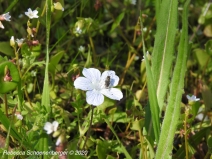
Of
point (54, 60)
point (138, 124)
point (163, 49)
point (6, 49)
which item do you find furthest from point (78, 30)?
point (138, 124)

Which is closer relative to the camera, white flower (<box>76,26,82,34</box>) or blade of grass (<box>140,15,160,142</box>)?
blade of grass (<box>140,15,160,142</box>)

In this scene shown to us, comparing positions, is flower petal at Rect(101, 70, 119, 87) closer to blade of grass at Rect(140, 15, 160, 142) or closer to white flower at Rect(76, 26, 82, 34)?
blade of grass at Rect(140, 15, 160, 142)

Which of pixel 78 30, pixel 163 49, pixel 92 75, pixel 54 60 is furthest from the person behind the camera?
pixel 78 30

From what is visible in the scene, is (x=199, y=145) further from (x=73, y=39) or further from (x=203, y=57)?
(x=73, y=39)

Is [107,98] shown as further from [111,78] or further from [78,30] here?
[78,30]

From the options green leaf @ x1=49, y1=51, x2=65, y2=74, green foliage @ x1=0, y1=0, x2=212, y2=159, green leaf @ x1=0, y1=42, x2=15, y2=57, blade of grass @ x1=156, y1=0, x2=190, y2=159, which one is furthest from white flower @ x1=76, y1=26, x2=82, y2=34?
blade of grass @ x1=156, y1=0, x2=190, y2=159

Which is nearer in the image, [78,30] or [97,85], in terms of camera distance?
[97,85]
